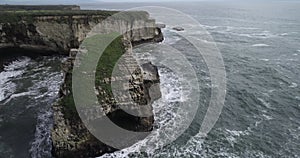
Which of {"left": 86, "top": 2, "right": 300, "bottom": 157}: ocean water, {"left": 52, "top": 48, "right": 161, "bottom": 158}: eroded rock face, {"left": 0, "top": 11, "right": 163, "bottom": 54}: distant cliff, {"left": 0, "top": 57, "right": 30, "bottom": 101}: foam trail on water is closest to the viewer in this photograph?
{"left": 52, "top": 48, "right": 161, "bottom": 158}: eroded rock face

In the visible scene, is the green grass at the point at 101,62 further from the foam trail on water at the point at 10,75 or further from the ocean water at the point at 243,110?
the foam trail on water at the point at 10,75

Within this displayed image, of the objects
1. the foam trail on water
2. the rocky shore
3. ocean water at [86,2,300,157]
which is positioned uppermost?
the rocky shore

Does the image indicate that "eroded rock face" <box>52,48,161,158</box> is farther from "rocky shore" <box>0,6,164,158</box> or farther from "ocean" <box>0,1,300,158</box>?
"ocean" <box>0,1,300,158</box>

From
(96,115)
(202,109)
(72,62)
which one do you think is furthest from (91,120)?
(202,109)

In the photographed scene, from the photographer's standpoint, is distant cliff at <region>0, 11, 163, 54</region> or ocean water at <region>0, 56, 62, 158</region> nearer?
ocean water at <region>0, 56, 62, 158</region>

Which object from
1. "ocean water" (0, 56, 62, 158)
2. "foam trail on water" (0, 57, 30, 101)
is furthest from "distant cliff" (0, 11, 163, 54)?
"foam trail on water" (0, 57, 30, 101)

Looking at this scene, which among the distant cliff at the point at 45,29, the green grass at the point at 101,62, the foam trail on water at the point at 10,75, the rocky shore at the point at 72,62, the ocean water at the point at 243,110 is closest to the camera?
the rocky shore at the point at 72,62

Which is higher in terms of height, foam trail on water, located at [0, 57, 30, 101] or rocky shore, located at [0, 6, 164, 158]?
rocky shore, located at [0, 6, 164, 158]

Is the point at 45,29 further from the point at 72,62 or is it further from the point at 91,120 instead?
the point at 91,120

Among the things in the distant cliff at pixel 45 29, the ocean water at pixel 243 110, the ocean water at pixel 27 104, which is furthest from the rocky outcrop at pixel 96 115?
the distant cliff at pixel 45 29
